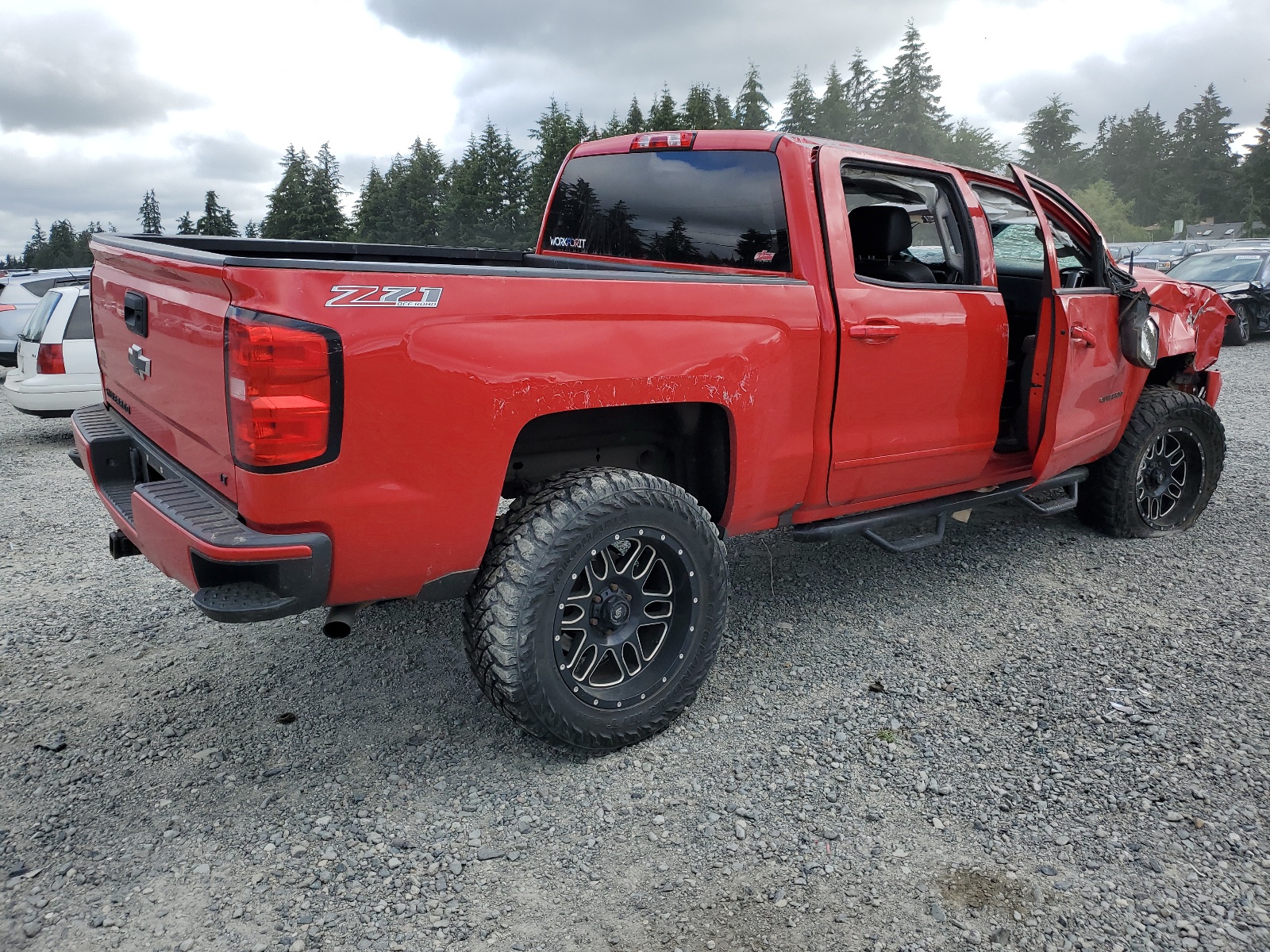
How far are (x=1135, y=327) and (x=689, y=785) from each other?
344 cm

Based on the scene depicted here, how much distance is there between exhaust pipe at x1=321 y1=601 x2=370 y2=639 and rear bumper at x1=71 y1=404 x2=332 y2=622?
195mm

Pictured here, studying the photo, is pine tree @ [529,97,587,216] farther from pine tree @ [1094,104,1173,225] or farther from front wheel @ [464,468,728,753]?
pine tree @ [1094,104,1173,225]

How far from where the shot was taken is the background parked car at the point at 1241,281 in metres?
15.1

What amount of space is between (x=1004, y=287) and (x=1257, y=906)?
3376 millimetres

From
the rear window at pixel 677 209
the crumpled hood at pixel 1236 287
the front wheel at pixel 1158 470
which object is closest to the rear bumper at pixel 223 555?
the rear window at pixel 677 209

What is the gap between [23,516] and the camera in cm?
613

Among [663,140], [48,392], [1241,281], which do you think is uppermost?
[663,140]

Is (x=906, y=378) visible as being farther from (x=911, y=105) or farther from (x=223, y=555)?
(x=911, y=105)

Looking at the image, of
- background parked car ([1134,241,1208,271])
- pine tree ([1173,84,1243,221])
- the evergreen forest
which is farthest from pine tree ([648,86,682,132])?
pine tree ([1173,84,1243,221])

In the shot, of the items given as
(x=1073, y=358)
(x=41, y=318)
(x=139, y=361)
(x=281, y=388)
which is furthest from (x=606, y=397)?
(x=41, y=318)

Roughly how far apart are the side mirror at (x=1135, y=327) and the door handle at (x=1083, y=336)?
393 millimetres

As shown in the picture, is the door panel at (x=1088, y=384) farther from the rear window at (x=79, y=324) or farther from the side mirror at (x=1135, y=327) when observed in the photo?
the rear window at (x=79, y=324)

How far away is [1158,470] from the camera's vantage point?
17.5 feet

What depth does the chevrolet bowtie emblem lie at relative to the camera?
303cm
